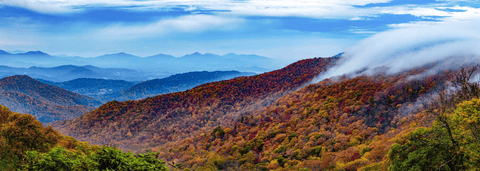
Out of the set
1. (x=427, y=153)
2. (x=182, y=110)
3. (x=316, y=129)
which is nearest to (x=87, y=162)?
(x=427, y=153)

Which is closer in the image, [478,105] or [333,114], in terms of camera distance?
[478,105]

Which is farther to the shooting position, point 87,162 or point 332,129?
point 332,129

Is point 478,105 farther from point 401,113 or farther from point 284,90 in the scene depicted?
point 284,90

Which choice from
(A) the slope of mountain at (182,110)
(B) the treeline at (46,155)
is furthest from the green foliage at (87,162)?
(A) the slope of mountain at (182,110)

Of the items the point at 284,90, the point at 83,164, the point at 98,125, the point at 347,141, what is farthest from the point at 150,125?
the point at 83,164

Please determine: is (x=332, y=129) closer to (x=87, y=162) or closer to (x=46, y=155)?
(x=87, y=162)

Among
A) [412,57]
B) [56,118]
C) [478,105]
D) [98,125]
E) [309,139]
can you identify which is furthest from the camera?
[56,118]
